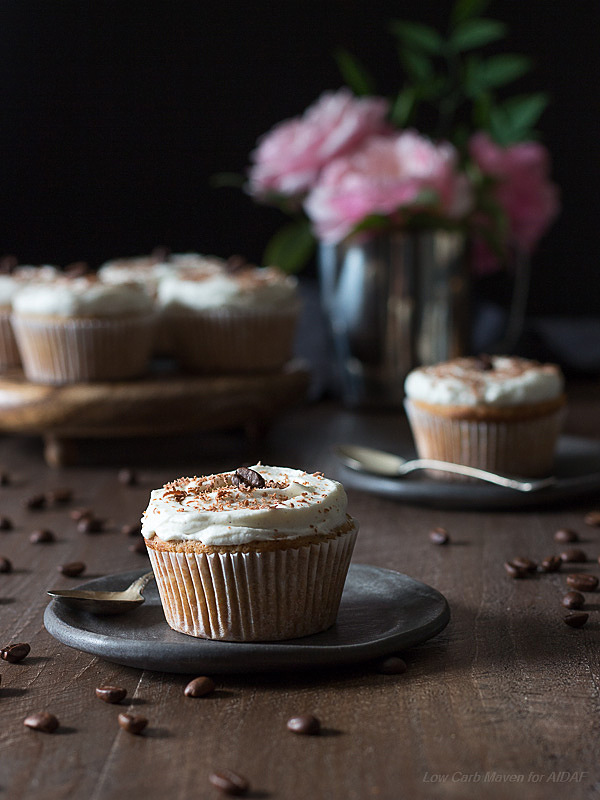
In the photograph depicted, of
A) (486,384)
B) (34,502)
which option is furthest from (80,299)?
(486,384)

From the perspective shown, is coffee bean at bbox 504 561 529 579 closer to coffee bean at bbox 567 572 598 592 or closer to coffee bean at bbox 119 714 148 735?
coffee bean at bbox 567 572 598 592

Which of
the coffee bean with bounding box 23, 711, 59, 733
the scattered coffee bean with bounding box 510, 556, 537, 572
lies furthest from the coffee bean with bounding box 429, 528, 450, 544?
the coffee bean with bounding box 23, 711, 59, 733

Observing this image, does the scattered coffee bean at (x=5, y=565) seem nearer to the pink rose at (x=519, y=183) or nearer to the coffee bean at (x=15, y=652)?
the coffee bean at (x=15, y=652)

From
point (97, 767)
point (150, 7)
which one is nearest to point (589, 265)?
point (150, 7)

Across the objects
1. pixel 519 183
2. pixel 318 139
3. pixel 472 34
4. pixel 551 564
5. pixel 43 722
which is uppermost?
pixel 472 34

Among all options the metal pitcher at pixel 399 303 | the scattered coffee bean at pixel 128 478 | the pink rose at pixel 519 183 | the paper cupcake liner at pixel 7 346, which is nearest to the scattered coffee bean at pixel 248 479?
the scattered coffee bean at pixel 128 478

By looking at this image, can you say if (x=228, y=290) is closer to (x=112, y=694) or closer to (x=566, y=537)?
(x=566, y=537)

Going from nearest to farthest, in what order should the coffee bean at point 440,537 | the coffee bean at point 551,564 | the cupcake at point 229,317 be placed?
1. the coffee bean at point 551,564
2. the coffee bean at point 440,537
3. the cupcake at point 229,317
